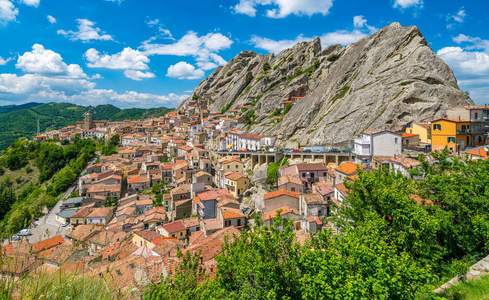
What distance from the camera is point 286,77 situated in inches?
3118

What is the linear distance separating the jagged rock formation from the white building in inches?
272

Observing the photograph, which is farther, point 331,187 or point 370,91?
point 370,91

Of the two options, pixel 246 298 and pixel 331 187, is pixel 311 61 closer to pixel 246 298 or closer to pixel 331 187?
pixel 331 187

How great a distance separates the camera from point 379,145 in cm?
3291

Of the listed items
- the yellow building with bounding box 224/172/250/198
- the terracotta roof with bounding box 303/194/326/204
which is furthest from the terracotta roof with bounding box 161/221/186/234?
the terracotta roof with bounding box 303/194/326/204

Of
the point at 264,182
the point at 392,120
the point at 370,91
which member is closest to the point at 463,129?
the point at 392,120

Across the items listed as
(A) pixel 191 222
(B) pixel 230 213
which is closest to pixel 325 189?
(B) pixel 230 213

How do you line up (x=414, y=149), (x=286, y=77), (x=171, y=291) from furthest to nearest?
1. (x=286, y=77)
2. (x=414, y=149)
3. (x=171, y=291)

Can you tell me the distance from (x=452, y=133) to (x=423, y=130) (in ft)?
14.9

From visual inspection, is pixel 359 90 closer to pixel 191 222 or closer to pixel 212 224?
pixel 212 224

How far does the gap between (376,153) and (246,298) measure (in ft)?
100

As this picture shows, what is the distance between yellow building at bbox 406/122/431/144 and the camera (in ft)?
113

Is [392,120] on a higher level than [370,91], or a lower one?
lower

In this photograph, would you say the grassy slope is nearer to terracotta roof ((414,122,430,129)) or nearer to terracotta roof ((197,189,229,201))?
terracotta roof ((197,189,229,201))
